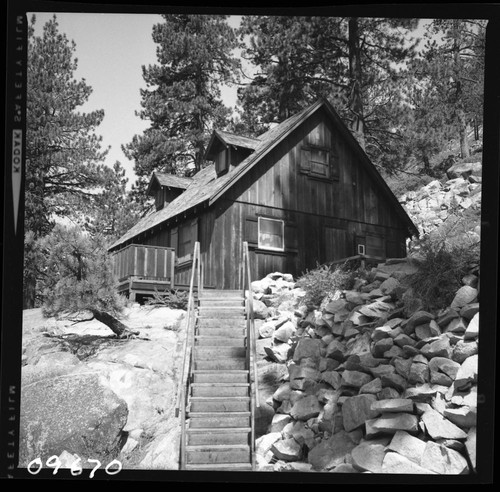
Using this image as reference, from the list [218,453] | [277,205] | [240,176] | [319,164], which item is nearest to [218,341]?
[218,453]

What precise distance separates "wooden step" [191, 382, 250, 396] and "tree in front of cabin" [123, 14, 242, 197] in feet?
11.7

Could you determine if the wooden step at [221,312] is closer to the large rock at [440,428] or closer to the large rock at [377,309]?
the large rock at [377,309]

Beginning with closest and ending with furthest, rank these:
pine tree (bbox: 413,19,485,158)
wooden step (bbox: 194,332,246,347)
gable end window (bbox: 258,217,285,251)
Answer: pine tree (bbox: 413,19,485,158) → wooden step (bbox: 194,332,246,347) → gable end window (bbox: 258,217,285,251)

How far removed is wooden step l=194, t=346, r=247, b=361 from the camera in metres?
9.78

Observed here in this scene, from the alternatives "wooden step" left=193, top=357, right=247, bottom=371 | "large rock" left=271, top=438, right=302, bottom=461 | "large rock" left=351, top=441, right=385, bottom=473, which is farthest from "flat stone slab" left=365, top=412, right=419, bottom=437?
"wooden step" left=193, top=357, right=247, bottom=371

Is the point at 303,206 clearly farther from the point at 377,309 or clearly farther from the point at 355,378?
the point at 355,378

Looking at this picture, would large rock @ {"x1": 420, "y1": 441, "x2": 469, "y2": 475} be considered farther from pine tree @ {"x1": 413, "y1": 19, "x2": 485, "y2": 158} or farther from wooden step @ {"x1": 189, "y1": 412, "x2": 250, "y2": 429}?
pine tree @ {"x1": 413, "y1": 19, "x2": 485, "y2": 158}

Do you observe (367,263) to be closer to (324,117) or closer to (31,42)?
(324,117)

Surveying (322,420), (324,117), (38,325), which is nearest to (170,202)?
(324,117)

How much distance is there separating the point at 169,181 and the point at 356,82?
4588mm

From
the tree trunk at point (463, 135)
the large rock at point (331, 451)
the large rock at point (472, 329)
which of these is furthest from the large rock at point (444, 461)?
the tree trunk at point (463, 135)

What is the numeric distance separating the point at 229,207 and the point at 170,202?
2.10 metres

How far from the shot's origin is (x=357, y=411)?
7566 mm

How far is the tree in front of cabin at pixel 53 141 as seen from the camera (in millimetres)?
7281
